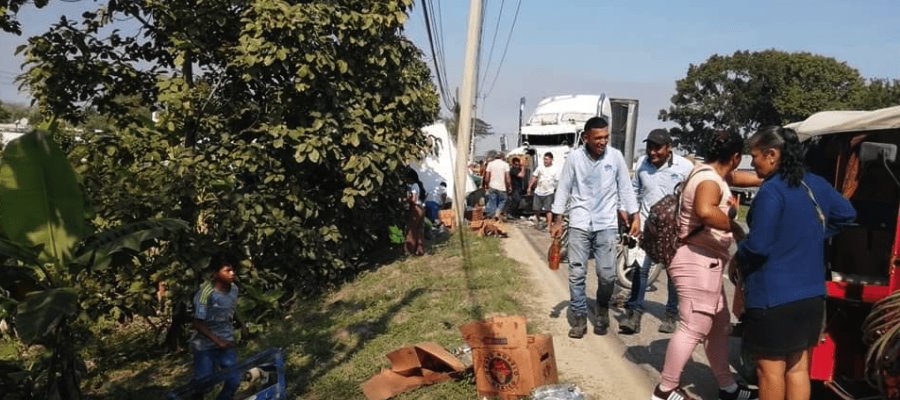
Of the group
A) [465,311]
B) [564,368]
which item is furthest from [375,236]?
[564,368]

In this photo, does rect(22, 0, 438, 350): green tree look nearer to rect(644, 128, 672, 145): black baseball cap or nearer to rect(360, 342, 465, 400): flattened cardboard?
rect(360, 342, 465, 400): flattened cardboard

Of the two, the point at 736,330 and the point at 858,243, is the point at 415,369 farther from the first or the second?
the point at 858,243

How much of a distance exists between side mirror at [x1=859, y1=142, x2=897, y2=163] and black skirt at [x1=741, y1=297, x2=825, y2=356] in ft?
3.44

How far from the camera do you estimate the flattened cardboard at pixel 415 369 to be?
5.04m

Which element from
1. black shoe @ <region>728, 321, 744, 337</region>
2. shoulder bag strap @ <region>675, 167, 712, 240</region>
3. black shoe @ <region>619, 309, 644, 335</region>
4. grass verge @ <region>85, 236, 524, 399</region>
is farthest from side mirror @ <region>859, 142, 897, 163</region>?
grass verge @ <region>85, 236, 524, 399</region>

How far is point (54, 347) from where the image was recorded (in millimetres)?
4492

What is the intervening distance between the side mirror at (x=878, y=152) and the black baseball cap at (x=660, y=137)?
184 centimetres

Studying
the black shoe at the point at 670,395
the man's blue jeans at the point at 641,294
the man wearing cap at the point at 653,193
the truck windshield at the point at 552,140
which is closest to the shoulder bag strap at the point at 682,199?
the black shoe at the point at 670,395

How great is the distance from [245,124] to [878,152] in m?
7.61

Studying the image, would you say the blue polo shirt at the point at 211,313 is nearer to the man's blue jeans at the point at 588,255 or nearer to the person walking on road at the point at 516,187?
the man's blue jeans at the point at 588,255

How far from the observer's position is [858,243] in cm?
520

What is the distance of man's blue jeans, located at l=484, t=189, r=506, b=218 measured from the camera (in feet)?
51.1

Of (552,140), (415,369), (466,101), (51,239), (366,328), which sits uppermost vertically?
(466,101)

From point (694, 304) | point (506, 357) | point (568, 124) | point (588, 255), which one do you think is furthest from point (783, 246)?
point (568, 124)
